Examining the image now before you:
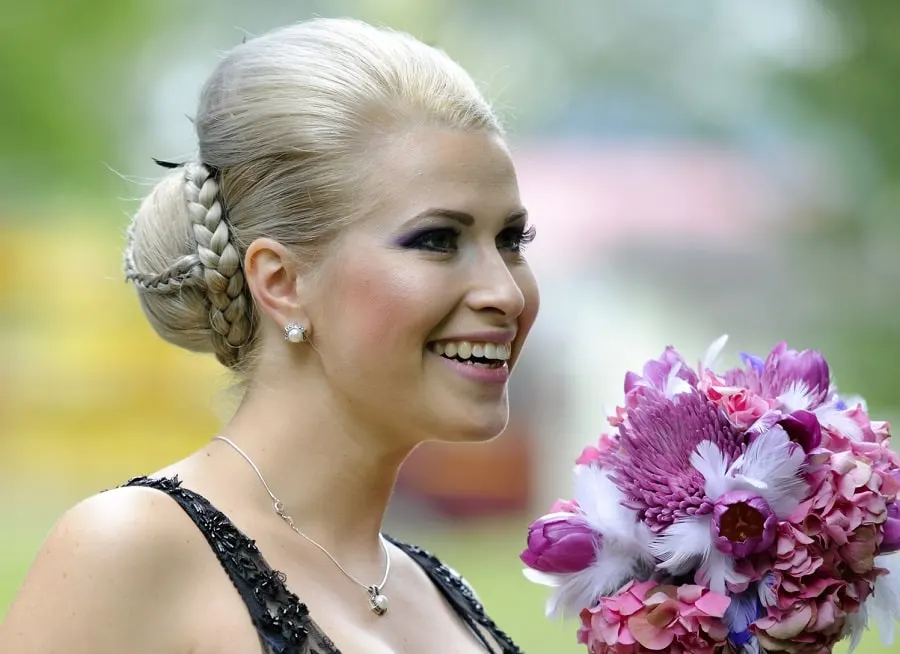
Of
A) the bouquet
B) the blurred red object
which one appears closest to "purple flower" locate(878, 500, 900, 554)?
the bouquet

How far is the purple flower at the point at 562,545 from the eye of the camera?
69.7 inches

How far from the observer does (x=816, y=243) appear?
7.45 m

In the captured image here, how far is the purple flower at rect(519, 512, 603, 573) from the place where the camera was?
1.77 meters

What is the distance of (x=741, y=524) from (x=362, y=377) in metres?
0.56

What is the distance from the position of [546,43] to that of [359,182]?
10.0 m

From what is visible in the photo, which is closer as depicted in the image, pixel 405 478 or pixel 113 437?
pixel 405 478

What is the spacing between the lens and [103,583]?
5.36 ft

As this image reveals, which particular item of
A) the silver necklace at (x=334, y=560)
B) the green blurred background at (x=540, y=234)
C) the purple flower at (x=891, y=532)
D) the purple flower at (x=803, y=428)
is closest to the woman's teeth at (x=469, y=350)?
the silver necklace at (x=334, y=560)

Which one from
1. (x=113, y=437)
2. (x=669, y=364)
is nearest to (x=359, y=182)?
(x=669, y=364)

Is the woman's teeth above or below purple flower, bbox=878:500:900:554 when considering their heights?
above

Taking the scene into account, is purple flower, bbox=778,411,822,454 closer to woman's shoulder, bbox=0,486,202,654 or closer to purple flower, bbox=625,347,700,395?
purple flower, bbox=625,347,700,395

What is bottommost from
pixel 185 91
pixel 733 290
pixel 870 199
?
pixel 733 290

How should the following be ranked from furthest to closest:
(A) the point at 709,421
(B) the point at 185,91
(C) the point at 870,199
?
(B) the point at 185,91
(C) the point at 870,199
(A) the point at 709,421

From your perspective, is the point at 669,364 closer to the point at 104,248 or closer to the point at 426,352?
the point at 426,352
